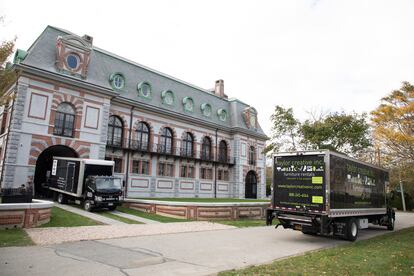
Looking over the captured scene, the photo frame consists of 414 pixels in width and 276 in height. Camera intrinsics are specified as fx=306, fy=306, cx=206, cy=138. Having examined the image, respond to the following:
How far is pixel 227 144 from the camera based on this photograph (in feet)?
128

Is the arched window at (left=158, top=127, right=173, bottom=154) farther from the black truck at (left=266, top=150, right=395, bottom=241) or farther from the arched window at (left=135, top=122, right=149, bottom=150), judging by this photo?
the black truck at (left=266, top=150, right=395, bottom=241)

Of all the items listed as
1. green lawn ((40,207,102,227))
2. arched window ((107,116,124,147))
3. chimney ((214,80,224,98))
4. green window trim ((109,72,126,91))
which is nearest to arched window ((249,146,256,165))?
chimney ((214,80,224,98))

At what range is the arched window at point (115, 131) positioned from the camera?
27734 millimetres

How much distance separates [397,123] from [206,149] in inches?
895

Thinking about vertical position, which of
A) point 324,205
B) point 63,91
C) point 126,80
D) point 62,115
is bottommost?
point 324,205

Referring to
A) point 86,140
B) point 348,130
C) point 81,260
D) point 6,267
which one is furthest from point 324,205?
point 86,140

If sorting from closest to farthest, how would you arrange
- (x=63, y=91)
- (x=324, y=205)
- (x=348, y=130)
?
(x=324, y=205)
(x=348, y=130)
(x=63, y=91)

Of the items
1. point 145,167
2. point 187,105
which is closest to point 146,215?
point 145,167

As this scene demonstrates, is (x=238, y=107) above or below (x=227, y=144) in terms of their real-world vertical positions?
above

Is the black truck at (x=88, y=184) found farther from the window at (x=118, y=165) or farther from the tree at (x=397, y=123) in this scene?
the tree at (x=397, y=123)

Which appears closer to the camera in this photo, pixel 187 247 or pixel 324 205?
pixel 187 247

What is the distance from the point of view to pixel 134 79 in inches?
1204

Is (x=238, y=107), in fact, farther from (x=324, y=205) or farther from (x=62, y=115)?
(x=324, y=205)

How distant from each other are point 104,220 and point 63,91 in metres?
12.5
